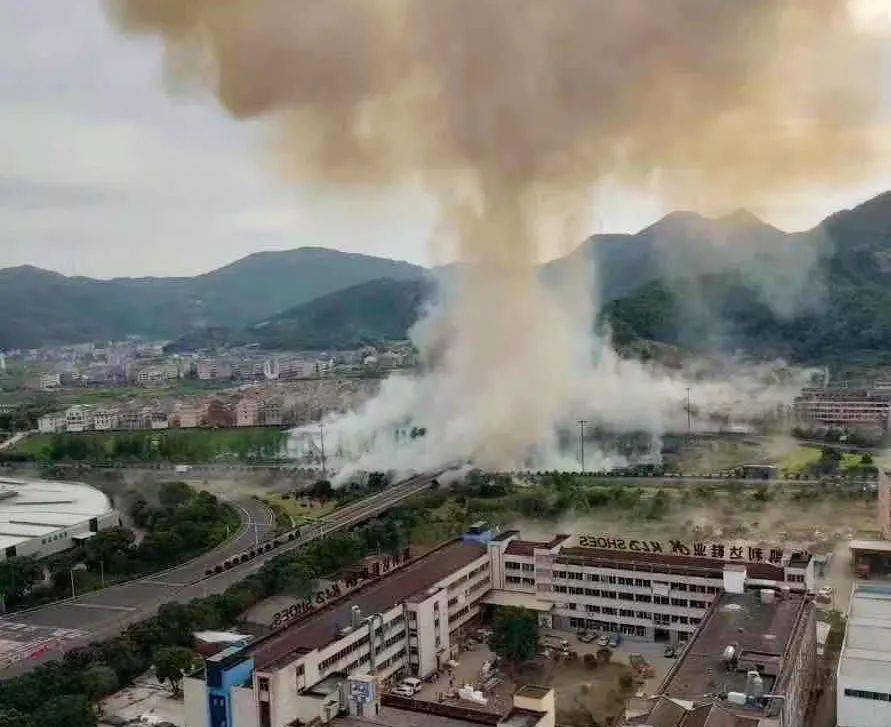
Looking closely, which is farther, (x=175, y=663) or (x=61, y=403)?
(x=61, y=403)

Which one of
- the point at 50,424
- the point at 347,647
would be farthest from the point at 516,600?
the point at 50,424

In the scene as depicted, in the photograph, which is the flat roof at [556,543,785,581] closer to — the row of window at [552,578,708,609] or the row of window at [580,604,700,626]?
the row of window at [552,578,708,609]

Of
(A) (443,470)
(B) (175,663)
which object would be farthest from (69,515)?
(B) (175,663)

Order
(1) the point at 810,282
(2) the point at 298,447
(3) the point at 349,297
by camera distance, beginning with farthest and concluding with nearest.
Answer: (3) the point at 349,297, (1) the point at 810,282, (2) the point at 298,447

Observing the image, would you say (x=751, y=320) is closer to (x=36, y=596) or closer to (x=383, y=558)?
(x=383, y=558)

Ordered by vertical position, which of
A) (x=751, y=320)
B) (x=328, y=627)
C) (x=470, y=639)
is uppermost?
(x=751, y=320)

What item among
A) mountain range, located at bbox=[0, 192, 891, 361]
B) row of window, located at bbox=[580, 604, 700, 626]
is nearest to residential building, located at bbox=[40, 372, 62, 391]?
mountain range, located at bbox=[0, 192, 891, 361]

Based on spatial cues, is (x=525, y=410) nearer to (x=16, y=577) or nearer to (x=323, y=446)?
(x=323, y=446)
